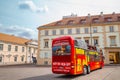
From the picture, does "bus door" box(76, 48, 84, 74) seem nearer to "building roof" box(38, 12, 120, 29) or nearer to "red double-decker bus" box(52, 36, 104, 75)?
"red double-decker bus" box(52, 36, 104, 75)

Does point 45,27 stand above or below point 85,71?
above

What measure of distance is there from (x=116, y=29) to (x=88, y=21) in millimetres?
7665

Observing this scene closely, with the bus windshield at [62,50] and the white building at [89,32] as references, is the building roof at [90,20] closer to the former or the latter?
the white building at [89,32]

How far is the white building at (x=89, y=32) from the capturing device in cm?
3756

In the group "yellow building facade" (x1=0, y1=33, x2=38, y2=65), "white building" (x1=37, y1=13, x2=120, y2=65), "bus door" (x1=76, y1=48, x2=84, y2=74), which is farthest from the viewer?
"yellow building facade" (x1=0, y1=33, x2=38, y2=65)

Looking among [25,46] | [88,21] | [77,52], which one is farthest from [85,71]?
[25,46]

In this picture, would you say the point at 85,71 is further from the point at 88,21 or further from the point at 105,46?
the point at 88,21

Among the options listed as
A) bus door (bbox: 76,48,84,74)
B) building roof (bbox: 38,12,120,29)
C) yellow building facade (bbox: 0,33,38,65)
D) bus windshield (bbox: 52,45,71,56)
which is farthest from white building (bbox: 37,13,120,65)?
bus windshield (bbox: 52,45,71,56)

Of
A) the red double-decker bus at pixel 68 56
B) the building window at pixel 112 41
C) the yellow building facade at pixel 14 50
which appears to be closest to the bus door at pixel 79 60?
the red double-decker bus at pixel 68 56

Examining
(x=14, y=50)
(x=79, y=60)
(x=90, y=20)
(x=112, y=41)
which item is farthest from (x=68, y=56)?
(x=14, y=50)

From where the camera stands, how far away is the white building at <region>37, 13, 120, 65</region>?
37.6 metres

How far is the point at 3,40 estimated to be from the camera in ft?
148

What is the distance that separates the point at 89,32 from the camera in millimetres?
39625

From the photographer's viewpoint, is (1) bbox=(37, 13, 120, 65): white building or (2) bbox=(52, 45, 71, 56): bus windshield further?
(1) bbox=(37, 13, 120, 65): white building
